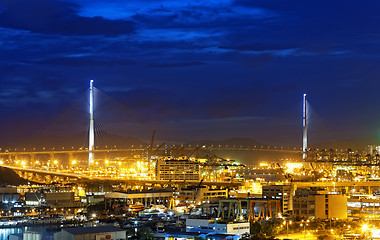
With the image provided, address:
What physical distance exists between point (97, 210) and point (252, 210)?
621 centimetres

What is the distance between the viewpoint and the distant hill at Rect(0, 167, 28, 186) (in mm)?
40022

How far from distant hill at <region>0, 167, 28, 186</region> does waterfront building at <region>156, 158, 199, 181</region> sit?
8523mm

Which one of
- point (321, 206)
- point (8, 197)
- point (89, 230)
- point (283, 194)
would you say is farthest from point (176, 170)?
point (89, 230)

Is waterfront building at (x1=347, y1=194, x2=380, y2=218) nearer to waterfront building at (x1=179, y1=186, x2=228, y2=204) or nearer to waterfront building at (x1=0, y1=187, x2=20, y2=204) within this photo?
waterfront building at (x1=179, y1=186, x2=228, y2=204)

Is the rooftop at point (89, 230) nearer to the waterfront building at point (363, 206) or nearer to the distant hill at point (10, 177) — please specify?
the waterfront building at point (363, 206)

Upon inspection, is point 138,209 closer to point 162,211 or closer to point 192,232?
point 162,211

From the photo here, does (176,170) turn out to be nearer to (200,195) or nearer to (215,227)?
(200,195)

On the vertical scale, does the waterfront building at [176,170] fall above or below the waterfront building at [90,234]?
above

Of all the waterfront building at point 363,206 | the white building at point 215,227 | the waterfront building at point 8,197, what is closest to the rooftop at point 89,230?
the white building at point 215,227

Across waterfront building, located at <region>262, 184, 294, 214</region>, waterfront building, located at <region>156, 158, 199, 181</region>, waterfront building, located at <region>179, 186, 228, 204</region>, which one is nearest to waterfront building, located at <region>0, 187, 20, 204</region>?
waterfront building, located at <region>179, 186, 228, 204</region>

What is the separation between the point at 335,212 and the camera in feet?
79.1

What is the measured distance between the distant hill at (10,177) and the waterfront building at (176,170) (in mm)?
8523

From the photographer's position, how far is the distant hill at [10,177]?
1576 inches

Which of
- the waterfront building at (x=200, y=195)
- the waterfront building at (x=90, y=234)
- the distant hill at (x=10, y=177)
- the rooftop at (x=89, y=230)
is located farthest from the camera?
the distant hill at (x=10, y=177)
